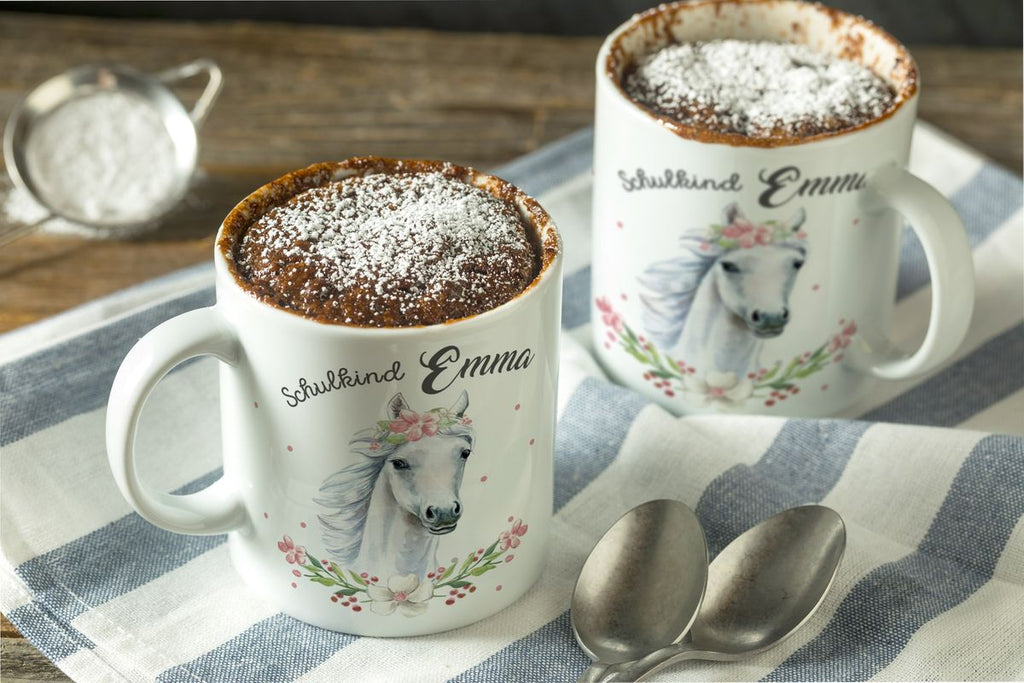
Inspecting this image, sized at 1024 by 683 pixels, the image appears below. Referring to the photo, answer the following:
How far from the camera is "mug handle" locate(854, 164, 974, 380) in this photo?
→ 0.83 meters

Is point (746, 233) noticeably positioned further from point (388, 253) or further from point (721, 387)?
point (388, 253)

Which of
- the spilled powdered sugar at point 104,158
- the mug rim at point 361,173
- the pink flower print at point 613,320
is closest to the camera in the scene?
the mug rim at point 361,173

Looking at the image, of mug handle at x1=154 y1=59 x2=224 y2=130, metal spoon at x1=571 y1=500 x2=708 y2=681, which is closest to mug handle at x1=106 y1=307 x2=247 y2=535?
metal spoon at x1=571 y1=500 x2=708 y2=681

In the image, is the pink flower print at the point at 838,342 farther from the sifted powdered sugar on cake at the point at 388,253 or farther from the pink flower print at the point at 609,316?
the sifted powdered sugar on cake at the point at 388,253

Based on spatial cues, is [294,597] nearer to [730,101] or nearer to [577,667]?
[577,667]

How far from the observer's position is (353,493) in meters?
0.65

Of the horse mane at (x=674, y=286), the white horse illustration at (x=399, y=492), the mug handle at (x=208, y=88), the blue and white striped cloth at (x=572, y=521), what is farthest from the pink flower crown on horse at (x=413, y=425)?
the mug handle at (x=208, y=88)

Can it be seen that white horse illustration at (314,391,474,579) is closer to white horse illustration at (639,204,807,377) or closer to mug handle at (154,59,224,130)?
white horse illustration at (639,204,807,377)

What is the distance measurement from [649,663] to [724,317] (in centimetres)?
27

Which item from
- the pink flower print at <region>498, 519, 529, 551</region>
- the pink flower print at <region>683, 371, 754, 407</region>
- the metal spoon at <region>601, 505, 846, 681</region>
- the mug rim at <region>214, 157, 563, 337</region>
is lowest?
the pink flower print at <region>683, 371, 754, 407</region>

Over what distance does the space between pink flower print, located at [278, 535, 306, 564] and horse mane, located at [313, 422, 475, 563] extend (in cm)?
2

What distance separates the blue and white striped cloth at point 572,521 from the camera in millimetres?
705

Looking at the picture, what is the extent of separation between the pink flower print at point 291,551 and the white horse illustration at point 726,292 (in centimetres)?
32

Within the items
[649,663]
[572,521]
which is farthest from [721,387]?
[649,663]
